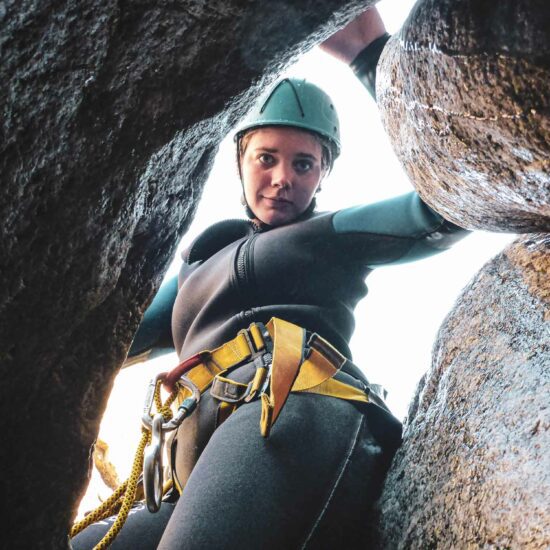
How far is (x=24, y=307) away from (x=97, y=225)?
245 millimetres

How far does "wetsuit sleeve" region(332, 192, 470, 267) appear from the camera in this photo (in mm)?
2430

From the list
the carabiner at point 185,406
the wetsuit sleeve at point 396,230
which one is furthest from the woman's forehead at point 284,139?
the carabiner at point 185,406

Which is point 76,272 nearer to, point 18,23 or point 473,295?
point 18,23

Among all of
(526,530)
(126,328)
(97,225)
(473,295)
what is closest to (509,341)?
(473,295)

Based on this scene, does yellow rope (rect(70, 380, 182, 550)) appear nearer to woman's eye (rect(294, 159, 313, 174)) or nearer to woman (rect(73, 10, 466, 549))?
woman (rect(73, 10, 466, 549))

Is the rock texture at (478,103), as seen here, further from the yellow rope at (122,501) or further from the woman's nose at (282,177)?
the woman's nose at (282,177)

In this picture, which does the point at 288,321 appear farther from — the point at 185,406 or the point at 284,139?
the point at 284,139

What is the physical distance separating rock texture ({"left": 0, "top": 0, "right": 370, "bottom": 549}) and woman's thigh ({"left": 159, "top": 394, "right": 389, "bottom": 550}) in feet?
1.72

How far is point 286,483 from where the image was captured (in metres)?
1.79

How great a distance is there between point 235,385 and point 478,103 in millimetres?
1401

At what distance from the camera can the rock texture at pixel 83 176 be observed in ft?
3.58

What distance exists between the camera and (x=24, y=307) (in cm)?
114

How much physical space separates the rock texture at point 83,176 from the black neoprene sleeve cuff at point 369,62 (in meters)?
1.21

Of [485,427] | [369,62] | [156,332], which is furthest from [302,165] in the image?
[485,427]
